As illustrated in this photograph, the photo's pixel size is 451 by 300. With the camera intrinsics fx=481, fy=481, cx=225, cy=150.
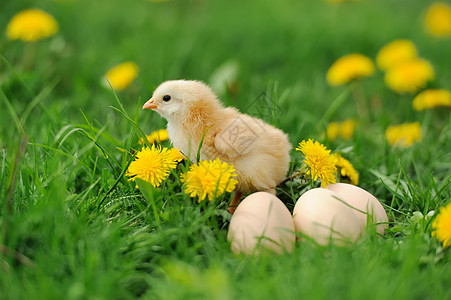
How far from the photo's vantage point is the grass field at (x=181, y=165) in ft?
4.53

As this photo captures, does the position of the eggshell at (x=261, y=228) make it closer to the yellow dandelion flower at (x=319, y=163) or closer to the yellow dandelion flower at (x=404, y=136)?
the yellow dandelion flower at (x=319, y=163)

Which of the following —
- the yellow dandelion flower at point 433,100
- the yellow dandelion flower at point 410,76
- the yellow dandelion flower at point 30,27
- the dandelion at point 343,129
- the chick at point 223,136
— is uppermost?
the yellow dandelion flower at point 30,27

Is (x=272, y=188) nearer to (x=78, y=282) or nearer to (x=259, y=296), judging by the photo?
(x=259, y=296)

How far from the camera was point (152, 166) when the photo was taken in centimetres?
170

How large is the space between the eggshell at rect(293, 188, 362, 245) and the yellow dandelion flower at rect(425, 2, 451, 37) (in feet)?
12.3

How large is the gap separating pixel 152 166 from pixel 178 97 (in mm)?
278

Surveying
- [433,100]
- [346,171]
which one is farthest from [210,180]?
[433,100]

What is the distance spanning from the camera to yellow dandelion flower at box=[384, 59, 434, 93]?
3.31 metres

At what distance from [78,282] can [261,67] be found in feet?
9.79

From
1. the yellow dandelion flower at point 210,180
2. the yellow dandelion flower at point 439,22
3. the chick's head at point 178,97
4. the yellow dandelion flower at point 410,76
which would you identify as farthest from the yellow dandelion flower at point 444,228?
the yellow dandelion flower at point 439,22

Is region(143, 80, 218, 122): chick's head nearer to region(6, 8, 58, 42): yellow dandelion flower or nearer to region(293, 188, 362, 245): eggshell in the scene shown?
region(293, 188, 362, 245): eggshell

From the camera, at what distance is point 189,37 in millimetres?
4113

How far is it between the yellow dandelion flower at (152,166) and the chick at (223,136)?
0.08m

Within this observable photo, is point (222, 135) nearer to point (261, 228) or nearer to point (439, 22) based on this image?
point (261, 228)
